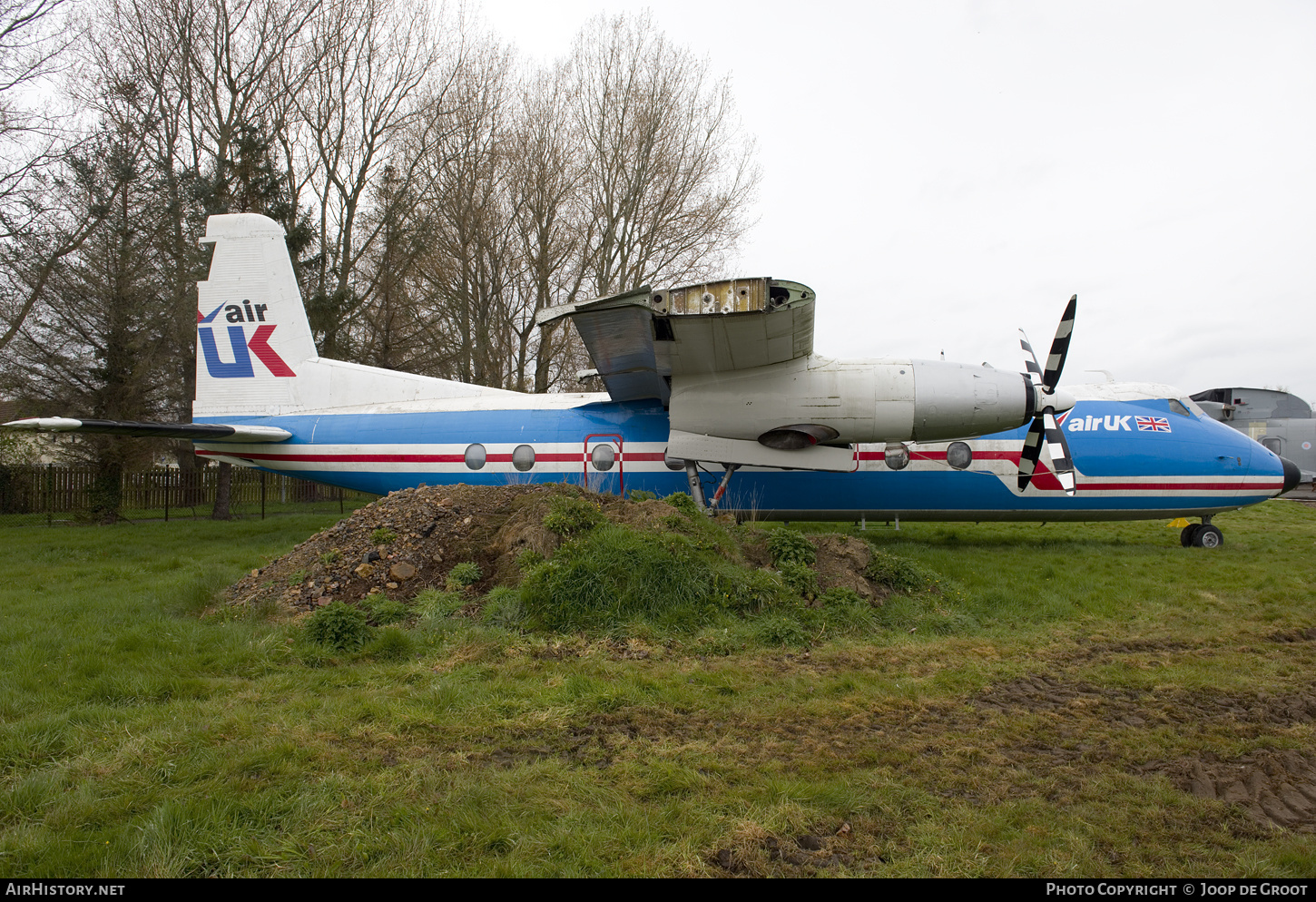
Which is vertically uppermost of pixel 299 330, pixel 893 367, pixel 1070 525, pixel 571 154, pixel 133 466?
pixel 571 154

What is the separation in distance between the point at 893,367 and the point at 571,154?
18.6 metres

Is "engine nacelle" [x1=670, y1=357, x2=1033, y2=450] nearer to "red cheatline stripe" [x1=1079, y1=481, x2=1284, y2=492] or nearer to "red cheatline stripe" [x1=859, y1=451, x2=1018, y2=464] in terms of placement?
"red cheatline stripe" [x1=859, y1=451, x2=1018, y2=464]

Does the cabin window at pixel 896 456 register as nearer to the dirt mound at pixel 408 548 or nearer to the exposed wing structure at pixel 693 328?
the exposed wing structure at pixel 693 328

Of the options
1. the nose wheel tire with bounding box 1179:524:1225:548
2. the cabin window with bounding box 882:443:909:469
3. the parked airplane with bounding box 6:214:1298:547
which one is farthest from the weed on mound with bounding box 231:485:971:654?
the nose wheel tire with bounding box 1179:524:1225:548

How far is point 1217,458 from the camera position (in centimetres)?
1145

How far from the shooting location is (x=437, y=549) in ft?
25.4

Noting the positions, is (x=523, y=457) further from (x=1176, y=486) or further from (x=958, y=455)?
(x=1176, y=486)

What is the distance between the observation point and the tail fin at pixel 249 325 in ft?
38.7

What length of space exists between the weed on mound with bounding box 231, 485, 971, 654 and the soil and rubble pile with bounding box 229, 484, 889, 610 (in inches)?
0.7

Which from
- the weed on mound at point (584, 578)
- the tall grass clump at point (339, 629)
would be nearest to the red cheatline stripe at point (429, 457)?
the weed on mound at point (584, 578)

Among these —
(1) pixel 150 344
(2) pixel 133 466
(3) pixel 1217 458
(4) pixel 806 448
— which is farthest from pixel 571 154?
(3) pixel 1217 458

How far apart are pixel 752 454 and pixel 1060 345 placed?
4285mm

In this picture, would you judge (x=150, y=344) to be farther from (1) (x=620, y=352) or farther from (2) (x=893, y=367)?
(2) (x=893, y=367)
